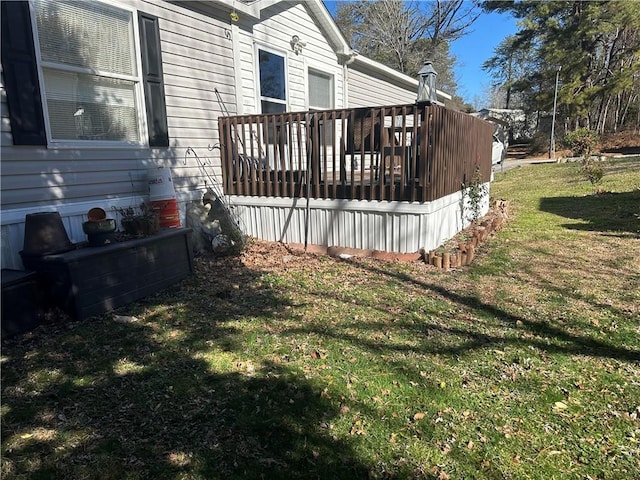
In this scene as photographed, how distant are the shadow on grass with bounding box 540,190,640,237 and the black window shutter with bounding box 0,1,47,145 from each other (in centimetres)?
746

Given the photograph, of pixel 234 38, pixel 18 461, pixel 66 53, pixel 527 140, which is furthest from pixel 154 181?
pixel 527 140

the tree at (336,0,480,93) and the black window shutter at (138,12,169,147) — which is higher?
the tree at (336,0,480,93)

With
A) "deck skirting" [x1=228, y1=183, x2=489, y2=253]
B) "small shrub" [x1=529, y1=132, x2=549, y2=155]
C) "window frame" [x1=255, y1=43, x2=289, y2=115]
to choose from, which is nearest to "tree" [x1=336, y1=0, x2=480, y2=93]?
"small shrub" [x1=529, y1=132, x2=549, y2=155]

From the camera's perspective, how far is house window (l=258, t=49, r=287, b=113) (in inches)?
278

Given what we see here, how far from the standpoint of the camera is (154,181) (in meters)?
5.01

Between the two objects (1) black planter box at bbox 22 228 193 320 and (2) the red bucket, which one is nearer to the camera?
A: (1) black planter box at bbox 22 228 193 320

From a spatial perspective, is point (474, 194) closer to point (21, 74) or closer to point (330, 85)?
point (330, 85)

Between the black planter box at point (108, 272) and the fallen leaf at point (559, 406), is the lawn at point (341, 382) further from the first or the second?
the black planter box at point (108, 272)

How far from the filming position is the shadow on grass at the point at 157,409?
1.96 metres

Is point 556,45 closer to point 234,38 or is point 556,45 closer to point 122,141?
point 234,38

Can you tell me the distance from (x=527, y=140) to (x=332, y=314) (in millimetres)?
35032

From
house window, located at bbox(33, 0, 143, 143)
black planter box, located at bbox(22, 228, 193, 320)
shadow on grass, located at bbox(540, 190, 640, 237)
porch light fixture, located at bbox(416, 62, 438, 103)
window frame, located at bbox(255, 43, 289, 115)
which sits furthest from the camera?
window frame, located at bbox(255, 43, 289, 115)

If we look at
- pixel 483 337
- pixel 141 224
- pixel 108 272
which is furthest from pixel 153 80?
pixel 483 337

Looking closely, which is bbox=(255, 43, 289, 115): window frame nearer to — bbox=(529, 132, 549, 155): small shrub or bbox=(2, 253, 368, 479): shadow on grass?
bbox=(2, 253, 368, 479): shadow on grass
